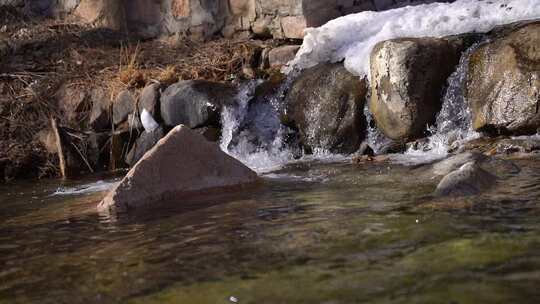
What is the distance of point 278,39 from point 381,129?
2.39m

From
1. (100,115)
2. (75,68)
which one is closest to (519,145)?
(100,115)

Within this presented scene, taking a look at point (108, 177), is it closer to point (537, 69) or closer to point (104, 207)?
point (104, 207)

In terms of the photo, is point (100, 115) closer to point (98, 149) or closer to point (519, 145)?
point (98, 149)

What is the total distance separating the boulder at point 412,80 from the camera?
18.1 feet

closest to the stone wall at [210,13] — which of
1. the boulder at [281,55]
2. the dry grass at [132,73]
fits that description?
the boulder at [281,55]

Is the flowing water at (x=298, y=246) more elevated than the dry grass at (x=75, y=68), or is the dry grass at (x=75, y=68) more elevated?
the dry grass at (x=75, y=68)

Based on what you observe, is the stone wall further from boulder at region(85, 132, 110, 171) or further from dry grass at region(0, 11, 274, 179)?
boulder at region(85, 132, 110, 171)

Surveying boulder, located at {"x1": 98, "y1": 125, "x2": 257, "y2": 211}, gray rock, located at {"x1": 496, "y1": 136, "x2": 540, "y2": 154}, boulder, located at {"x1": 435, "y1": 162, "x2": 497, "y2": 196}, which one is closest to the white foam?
gray rock, located at {"x1": 496, "y1": 136, "x2": 540, "y2": 154}

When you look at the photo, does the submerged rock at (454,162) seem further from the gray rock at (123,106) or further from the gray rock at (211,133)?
the gray rock at (123,106)

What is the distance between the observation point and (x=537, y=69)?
495cm

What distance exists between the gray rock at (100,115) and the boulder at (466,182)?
4883mm

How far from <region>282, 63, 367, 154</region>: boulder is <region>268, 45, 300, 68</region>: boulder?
0.60 metres

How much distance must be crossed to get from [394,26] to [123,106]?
9.64 ft

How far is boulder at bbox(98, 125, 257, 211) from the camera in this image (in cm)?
396
